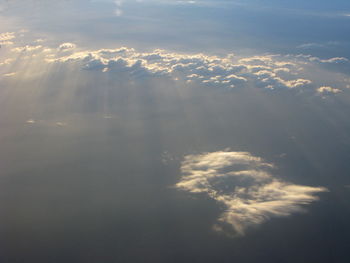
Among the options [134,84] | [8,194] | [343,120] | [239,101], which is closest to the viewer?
[8,194]

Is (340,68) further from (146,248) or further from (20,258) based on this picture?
(20,258)

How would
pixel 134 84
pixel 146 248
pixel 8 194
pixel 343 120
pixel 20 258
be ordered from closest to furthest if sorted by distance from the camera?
pixel 20 258, pixel 146 248, pixel 8 194, pixel 343 120, pixel 134 84

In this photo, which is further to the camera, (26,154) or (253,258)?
(26,154)

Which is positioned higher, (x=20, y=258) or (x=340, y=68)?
(x=340, y=68)

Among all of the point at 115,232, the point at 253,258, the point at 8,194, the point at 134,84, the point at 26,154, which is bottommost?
the point at 253,258

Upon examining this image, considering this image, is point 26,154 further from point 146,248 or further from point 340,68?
point 340,68

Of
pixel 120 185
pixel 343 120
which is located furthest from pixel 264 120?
pixel 120 185
